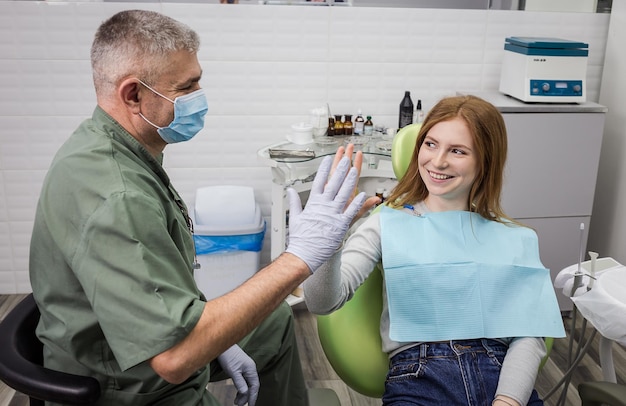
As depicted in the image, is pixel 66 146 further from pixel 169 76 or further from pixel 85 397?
pixel 85 397

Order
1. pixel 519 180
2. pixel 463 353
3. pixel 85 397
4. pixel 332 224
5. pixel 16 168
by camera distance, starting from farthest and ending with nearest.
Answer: pixel 16 168, pixel 519 180, pixel 463 353, pixel 332 224, pixel 85 397

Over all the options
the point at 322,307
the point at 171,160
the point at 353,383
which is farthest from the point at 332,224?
the point at 171,160

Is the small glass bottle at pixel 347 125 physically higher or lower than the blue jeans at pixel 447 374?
higher

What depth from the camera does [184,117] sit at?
1505 millimetres

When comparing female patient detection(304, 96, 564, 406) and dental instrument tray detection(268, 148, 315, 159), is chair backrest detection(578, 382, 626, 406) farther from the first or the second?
dental instrument tray detection(268, 148, 315, 159)

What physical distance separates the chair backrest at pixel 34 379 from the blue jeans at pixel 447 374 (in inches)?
28.4

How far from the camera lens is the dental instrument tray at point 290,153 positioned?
2.71 metres

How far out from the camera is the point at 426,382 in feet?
5.09

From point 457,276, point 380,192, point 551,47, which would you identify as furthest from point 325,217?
point 551,47

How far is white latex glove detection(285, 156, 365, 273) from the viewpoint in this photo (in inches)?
52.6

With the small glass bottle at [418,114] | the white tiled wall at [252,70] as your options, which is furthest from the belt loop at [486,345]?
the white tiled wall at [252,70]

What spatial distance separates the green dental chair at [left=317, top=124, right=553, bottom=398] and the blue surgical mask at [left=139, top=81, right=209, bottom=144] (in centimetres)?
62

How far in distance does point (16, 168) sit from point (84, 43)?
27.5 inches

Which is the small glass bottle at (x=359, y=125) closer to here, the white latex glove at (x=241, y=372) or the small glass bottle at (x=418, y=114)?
the small glass bottle at (x=418, y=114)
